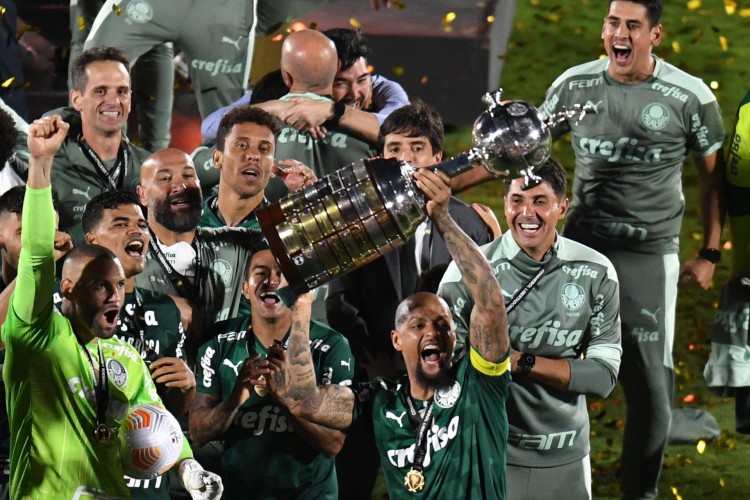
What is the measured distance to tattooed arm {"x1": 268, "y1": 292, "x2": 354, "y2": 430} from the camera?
4848 millimetres

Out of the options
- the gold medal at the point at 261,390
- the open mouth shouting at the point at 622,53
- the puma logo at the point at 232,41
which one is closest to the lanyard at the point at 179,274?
the gold medal at the point at 261,390

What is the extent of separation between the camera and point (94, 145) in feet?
19.7

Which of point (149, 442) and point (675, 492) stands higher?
point (149, 442)

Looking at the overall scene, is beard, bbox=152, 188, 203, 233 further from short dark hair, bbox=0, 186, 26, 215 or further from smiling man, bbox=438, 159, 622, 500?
smiling man, bbox=438, 159, 622, 500

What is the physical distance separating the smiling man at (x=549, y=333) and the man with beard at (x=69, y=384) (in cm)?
137

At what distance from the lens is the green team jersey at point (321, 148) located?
621 cm

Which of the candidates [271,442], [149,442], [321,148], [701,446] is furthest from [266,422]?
[701,446]

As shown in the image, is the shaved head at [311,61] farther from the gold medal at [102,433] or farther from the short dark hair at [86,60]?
the gold medal at [102,433]

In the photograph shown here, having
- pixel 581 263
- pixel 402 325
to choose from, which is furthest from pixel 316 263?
pixel 581 263

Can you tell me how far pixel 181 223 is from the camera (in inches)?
220

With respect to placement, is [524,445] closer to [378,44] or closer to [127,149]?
[127,149]

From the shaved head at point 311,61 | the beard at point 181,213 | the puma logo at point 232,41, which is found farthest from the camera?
the puma logo at point 232,41

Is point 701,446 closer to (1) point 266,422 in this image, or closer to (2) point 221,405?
(1) point 266,422

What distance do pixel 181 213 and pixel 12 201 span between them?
635 millimetres
